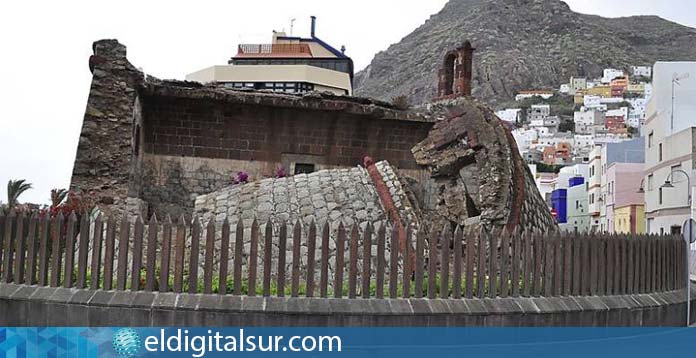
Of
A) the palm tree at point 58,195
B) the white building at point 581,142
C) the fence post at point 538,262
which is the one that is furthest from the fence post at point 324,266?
the white building at point 581,142

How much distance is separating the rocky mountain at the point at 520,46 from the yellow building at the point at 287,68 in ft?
265

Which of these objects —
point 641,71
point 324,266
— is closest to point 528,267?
point 324,266

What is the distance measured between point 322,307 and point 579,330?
3.10 m

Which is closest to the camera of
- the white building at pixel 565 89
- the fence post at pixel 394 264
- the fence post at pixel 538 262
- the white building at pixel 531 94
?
the fence post at pixel 394 264

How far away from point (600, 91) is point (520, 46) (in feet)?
64.6

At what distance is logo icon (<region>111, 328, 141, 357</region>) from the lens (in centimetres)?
730

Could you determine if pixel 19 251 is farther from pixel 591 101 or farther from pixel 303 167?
pixel 591 101

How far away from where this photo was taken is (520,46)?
16562 cm

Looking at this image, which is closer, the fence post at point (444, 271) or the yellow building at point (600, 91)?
the fence post at point (444, 271)

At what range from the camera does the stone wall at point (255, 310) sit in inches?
319

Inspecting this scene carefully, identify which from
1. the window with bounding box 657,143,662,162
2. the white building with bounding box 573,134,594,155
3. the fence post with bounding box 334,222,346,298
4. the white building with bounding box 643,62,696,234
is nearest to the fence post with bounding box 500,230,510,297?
the fence post with bounding box 334,222,346,298

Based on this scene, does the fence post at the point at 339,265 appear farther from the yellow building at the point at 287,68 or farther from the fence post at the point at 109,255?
the yellow building at the point at 287,68

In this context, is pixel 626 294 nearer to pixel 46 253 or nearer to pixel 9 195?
pixel 46 253

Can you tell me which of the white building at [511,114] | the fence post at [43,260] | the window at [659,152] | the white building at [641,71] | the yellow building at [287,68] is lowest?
the fence post at [43,260]
